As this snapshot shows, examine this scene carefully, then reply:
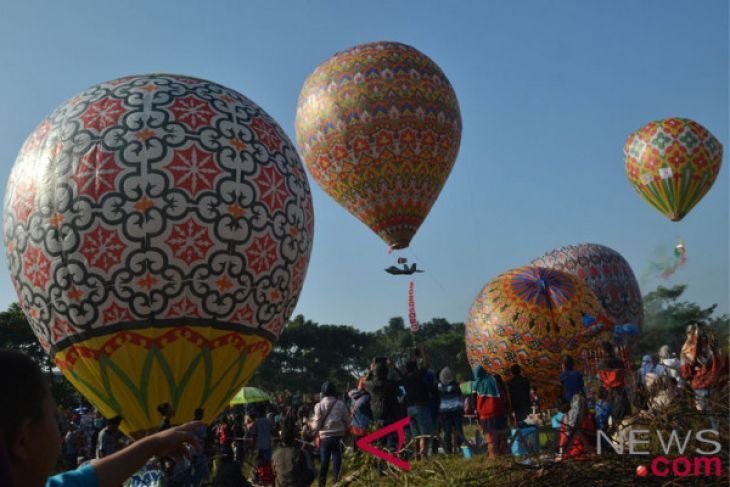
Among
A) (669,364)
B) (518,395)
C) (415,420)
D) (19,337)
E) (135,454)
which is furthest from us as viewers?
(19,337)

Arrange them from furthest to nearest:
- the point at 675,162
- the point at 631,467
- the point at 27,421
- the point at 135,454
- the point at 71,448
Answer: the point at 675,162 → the point at 71,448 → the point at 631,467 → the point at 135,454 → the point at 27,421

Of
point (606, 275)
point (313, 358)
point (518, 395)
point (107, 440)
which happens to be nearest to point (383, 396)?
point (518, 395)

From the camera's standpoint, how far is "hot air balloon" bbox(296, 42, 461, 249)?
20.5 meters

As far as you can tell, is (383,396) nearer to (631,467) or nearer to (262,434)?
(262,434)

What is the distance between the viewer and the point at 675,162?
28.3 meters

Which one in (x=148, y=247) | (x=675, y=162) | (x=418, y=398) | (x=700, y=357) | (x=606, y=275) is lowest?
(x=418, y=398)

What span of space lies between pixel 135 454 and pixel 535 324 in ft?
46.8

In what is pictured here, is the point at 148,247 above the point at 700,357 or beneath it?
above

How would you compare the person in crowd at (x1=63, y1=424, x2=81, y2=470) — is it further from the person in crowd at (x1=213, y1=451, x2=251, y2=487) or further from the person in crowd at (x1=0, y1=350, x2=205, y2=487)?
the person in crowd at (x1=0, y1=350, x2=205, y2=487)

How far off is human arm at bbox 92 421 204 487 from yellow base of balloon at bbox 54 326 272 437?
22.5ft

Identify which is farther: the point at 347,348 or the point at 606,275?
the point at 347,348

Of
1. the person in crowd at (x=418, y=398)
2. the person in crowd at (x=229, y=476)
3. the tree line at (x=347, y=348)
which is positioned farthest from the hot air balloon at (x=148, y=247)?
the tree line at (x=347, y=348)

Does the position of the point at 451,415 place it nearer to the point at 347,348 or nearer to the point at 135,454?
the point at 135,454

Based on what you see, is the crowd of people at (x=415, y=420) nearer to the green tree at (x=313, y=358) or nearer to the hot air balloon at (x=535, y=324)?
the hot air balloon at (x=535, y=324)
